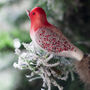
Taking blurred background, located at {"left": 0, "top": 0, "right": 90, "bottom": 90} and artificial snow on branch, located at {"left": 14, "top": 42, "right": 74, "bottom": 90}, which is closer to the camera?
artificial snow on branch, located at {"left": 14, "top": 42, "right": 74, "bottom": 90}

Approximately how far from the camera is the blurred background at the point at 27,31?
0.52 meters

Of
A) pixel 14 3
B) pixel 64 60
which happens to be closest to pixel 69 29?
pixel 14 3

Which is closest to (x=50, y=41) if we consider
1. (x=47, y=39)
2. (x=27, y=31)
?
(x=47, y=39)

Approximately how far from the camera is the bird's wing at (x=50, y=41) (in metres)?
0.36

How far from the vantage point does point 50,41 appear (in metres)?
0.36

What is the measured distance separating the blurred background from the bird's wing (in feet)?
0.16

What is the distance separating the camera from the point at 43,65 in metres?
0.38

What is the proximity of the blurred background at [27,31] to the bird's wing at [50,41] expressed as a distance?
0.16ft

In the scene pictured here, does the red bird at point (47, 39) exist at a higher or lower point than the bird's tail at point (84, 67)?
higher

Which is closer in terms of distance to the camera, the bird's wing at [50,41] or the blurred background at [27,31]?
the bird's wing at [50,41]

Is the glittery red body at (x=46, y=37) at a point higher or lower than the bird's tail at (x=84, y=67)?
higher

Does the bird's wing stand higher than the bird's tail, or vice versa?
the bird's wing

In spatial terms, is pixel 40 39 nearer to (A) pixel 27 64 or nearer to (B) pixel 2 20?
(A) pixel 27 64

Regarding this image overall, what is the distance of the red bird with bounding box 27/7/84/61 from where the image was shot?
36 centimetres
